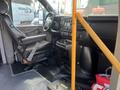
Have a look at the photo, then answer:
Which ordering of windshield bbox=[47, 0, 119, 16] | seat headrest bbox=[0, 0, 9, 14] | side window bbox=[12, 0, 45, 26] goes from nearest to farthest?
windshield bbox=[47, 0, 119, 16], seat headrest bbox=[0, 0, 9, 14], side window bbox=[12, 0, 45, 26]

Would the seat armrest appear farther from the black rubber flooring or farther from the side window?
the side window

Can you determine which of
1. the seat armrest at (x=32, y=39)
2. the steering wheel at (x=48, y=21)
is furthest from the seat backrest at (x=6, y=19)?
the steering wheel at (x=48, y=21)

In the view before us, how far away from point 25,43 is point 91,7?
134 cm

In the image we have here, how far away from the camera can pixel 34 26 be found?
10.9 ft

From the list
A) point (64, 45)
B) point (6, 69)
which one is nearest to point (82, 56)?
point (64, 45)

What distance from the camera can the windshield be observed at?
6.61ft

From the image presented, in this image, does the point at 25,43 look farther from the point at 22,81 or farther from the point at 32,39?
the point at 22,81

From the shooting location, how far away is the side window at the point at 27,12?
315cm

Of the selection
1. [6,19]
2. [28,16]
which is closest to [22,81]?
[6,19]

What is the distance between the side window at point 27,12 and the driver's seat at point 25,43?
437mm

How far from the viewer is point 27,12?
10.9 feet

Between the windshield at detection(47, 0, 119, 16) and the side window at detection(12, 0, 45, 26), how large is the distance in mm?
377

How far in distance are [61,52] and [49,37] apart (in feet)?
1.57

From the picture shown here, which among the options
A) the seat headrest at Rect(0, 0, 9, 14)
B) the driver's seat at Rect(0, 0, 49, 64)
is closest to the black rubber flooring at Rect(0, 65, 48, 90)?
A: the driver's seat at Rect(0, 0, 49, 64)
